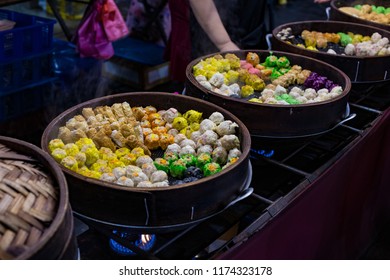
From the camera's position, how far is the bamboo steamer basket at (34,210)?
1.04 m

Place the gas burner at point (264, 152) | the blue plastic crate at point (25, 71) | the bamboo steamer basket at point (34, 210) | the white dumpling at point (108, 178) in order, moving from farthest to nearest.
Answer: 1. the blue plastic crate at point (25, 71)
2. the gas burner at point (264, 152)
3. the white dumpling at point (108, 178)
4. the bamboo steamer basket at point (34, 210)

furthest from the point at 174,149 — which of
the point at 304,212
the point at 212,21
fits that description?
the point at 212,21

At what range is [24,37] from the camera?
3.36m

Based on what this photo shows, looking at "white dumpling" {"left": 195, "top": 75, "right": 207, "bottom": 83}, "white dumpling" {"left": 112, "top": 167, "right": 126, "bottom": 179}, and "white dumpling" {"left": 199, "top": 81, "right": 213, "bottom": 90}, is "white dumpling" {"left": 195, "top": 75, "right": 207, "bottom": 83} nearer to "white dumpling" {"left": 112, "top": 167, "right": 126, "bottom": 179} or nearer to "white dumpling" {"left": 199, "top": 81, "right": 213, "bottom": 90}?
"white dumpling" {"left": 199, "top": 81, "right": 213, "bottom": 90}

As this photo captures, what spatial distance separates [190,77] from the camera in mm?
2111

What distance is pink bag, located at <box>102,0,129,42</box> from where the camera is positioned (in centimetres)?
391

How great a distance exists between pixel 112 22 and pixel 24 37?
820 mm

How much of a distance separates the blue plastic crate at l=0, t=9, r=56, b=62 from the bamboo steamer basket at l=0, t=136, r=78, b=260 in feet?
7.10

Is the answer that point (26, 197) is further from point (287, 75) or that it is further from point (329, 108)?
point (287, 75)

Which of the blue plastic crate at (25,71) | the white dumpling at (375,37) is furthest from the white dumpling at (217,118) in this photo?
the blue plastic crate at (25,71)

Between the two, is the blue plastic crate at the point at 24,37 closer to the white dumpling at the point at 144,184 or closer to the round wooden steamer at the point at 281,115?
the round wooden steamer at the point at 281,115

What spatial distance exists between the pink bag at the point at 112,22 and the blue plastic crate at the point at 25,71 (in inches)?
22.8

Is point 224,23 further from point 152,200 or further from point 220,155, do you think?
point 152,200

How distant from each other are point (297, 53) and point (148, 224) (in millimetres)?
1522
